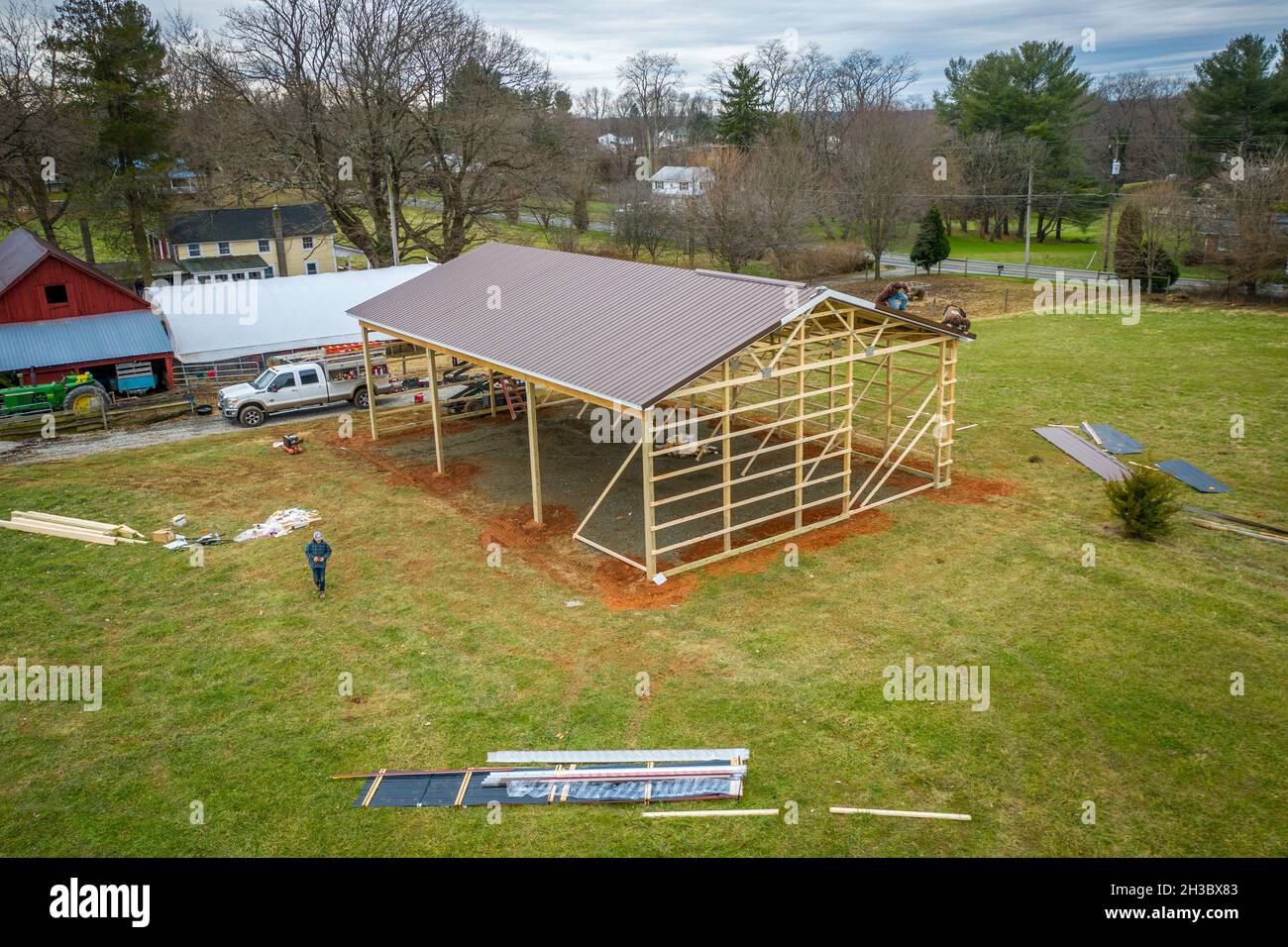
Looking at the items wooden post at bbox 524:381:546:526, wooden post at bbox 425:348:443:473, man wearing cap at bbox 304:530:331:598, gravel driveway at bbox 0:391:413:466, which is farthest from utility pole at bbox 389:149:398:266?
man wearing cap at bbox 304:530:331:598

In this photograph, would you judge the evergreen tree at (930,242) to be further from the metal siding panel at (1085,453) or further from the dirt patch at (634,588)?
the dirt patch at (634,588)

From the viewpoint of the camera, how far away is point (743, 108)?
6100cm

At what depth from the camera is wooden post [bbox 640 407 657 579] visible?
14.1 meters

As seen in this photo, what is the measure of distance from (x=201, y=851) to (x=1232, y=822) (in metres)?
10.7

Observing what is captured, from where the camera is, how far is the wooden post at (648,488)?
14117 millimetres

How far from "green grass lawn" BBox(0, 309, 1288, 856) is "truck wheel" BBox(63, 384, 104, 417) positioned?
656 cm

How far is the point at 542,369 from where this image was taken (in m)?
16.6

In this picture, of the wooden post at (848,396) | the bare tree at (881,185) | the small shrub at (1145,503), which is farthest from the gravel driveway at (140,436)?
the bare tree at (881,185)

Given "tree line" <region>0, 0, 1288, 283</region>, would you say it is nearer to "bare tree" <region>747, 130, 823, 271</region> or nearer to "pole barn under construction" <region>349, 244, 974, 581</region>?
"bare tree" <region>747, 130, 823, 271</region>

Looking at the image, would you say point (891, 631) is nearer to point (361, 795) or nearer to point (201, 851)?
point (361, 795)

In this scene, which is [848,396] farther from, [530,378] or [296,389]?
[296,389]

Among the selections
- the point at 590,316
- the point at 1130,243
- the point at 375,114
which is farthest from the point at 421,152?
the point at 1130,243

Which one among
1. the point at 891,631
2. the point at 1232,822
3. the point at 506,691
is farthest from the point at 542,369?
the point at 1232,822

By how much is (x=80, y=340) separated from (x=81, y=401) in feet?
8.95
